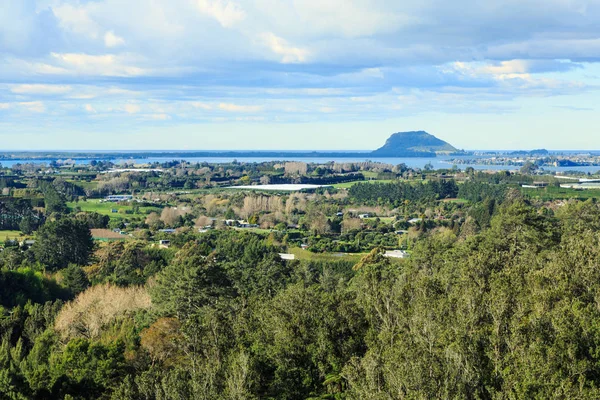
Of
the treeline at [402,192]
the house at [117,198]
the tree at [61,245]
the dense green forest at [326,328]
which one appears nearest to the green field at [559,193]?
the treeline at [402,192]

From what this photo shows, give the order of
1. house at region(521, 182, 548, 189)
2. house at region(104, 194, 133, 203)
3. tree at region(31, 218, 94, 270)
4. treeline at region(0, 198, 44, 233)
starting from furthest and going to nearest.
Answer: house at region(104, 194, 133, 203)
house at region(521, 182, 548, 189)
treeline at region(0, 198, 44, 233)
tree at region(31, 218, 94, 270)

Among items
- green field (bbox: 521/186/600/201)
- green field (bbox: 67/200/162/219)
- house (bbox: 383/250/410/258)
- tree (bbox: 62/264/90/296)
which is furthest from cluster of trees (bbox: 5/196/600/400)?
green field (bbox: 521/186/600/201)

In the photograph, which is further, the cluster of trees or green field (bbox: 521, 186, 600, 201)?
green field (bbox: 521, 186, 600, 201)

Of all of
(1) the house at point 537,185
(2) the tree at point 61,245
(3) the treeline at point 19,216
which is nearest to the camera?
(2) the tree at point 61,245

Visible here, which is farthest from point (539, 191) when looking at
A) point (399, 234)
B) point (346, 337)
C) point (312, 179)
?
point (346, 337)

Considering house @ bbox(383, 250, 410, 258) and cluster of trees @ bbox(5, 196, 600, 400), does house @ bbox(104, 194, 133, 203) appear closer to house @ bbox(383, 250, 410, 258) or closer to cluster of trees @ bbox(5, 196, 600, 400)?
house @ bbox(383, 250, 410, 258)

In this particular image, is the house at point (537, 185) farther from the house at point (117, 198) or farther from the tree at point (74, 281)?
the tree at point (74, 281)
